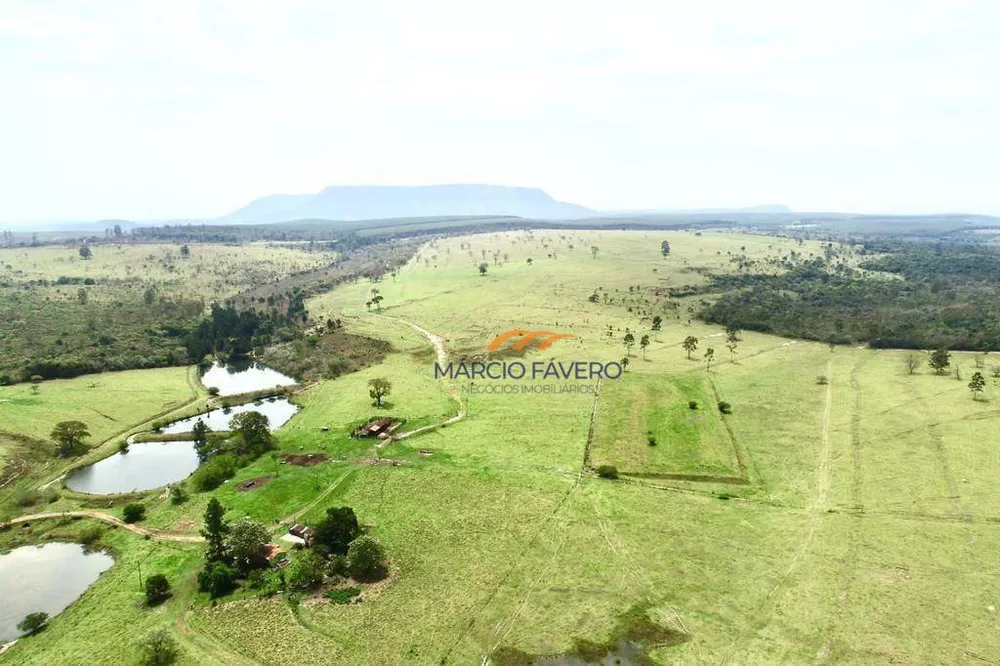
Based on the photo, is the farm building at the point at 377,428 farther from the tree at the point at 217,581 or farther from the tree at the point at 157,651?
the tree at the point at 157,651

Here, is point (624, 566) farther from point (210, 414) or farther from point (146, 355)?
point (146, 355)

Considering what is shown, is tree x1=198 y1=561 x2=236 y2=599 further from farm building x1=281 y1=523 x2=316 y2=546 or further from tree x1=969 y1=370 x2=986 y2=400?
tree x1=969 y1=370 x2=986 y2=400

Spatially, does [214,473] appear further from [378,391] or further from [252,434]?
[378,391]

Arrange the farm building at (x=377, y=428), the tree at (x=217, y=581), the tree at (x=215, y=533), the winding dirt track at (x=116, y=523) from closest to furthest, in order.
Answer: the tree at (x=217, y=581), the tree at (x=215, y=533), the winding dirt track at (x=116, y=523), the farm building at (x=377, y=428)

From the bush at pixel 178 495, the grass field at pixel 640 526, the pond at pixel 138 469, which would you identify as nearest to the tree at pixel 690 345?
the grass field at pixel 640 526

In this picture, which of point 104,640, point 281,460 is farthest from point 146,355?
point 104,640

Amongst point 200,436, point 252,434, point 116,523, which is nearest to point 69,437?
point 200,436
